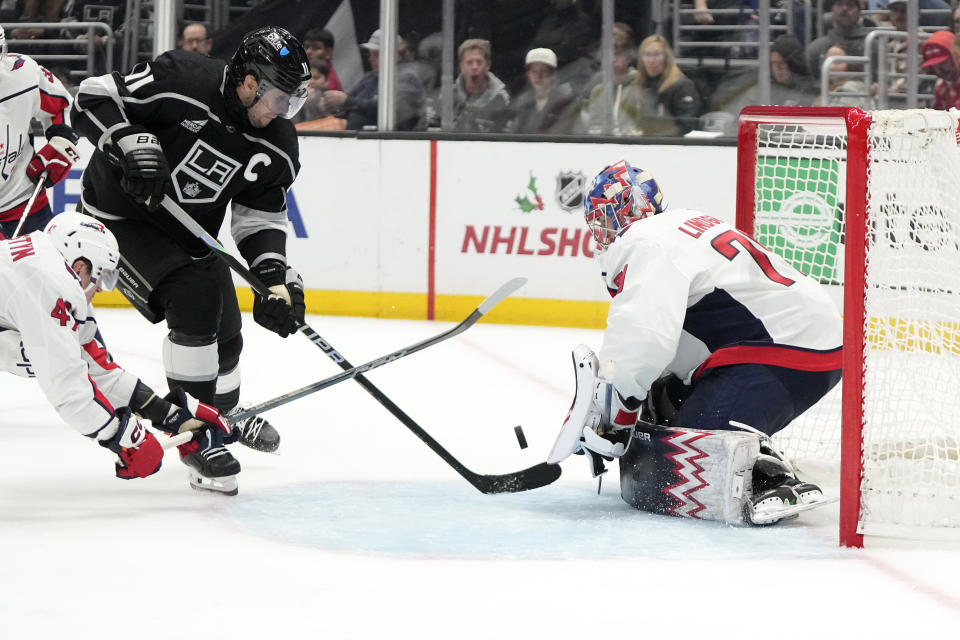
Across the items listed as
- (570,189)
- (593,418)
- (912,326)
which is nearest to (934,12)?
(570,189)

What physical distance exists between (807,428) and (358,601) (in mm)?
1693

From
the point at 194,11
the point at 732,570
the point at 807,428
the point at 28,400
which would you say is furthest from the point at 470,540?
the point at 194,11

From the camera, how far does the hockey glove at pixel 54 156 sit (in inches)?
164

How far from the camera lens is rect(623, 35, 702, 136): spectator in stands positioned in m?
5.98

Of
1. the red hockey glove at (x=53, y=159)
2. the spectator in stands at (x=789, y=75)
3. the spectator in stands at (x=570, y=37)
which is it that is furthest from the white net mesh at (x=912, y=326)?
the spectator in stands at (x=570, y=37)

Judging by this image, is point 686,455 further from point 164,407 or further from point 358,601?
point 164,407

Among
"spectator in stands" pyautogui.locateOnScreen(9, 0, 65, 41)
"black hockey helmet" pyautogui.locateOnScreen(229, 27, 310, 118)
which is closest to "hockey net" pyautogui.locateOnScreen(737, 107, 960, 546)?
"black hockey helmet" pyautogui.locateOnScreen(229, 27, 310, 118)

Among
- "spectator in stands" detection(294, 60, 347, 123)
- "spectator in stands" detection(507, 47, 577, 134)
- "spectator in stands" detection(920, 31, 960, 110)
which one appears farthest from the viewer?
"spectator in stands" detection(294, 60, 347, 123)

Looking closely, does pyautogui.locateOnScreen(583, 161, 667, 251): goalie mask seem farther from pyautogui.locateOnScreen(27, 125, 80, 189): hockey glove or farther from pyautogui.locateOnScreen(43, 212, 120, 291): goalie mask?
pyautogui.locateOnScreen(27, 125, 80, 189): hockey glove

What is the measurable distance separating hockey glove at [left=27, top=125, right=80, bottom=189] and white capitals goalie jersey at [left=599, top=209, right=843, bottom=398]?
79.8 inches

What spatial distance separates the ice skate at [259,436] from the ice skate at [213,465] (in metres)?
0.35

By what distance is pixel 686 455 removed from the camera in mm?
2789

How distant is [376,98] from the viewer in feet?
20.5

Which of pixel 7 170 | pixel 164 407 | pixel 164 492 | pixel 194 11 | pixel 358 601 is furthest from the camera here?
pixel 194 11
